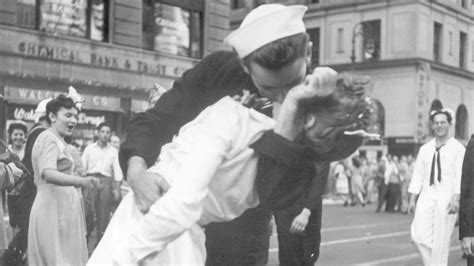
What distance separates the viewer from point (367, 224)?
1688 cm

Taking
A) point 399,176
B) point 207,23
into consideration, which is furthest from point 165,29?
point 399,176

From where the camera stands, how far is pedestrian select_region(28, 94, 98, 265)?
6.73 metres

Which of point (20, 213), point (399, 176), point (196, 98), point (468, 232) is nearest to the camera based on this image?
point (196, 98)

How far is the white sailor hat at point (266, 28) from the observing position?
8.34ft

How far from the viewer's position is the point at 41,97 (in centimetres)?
1883

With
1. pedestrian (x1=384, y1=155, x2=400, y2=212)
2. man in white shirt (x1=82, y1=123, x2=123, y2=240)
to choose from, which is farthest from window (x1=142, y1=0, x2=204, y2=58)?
man in white shirt (x1=82, y1=123, x2=123, y2=240)

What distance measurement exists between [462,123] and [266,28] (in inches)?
1652

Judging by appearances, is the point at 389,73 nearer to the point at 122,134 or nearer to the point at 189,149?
the point at 122,134

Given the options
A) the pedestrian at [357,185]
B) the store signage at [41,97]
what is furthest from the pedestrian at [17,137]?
the pedestrian at [357,185]

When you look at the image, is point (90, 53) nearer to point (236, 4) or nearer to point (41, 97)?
point (41, 97)

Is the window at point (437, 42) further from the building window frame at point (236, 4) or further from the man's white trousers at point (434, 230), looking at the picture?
the man's white trousers at point (434, 230)

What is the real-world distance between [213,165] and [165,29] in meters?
21.1

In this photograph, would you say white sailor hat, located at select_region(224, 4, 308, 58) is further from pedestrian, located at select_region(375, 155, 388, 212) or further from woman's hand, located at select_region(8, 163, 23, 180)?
pedestrian, located at select_region(375, 155, 388, 212)

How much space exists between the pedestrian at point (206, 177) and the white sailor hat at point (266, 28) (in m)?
0.22
